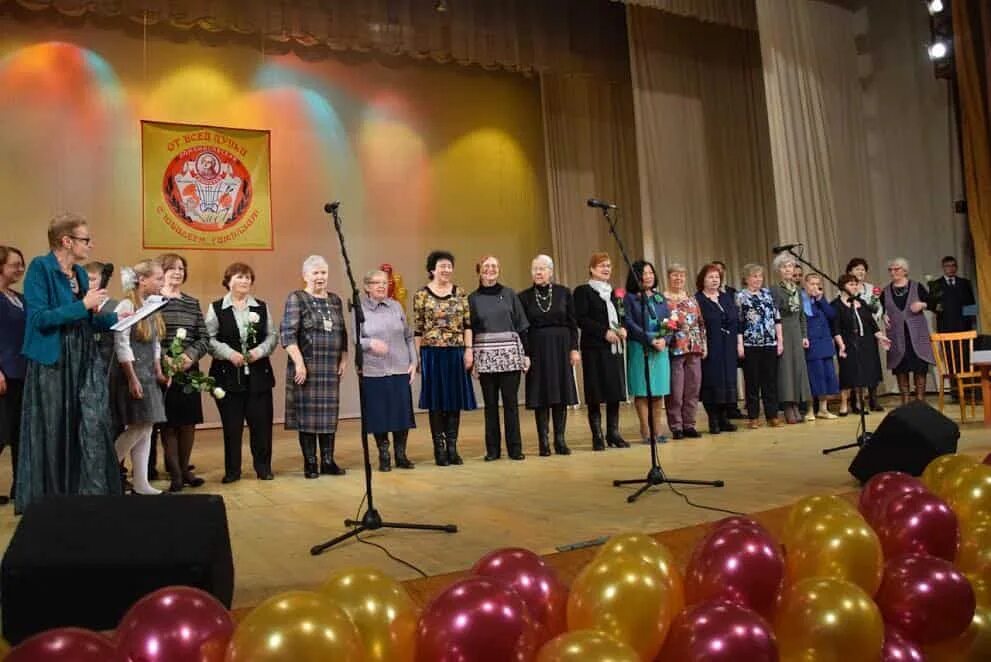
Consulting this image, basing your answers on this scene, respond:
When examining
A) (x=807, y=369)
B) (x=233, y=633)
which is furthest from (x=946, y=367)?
(x=233, y=633)

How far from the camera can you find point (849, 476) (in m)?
3.58

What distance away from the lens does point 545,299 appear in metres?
5.12

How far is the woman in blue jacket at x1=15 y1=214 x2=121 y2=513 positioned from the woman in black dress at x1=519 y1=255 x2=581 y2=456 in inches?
99.9

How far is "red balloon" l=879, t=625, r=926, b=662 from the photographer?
1296 mm

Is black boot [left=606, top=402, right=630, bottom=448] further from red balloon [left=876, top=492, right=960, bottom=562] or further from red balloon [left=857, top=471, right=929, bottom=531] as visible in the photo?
red balloon [left=876, top=492, right=960, bottom=562]

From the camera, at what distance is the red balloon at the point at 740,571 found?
131 centimetres

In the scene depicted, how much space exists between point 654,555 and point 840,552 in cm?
37

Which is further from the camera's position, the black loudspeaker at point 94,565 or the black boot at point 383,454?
the black boot at point 383,454

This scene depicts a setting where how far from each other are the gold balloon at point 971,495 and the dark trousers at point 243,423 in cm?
345

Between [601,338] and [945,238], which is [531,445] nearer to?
[601,338]

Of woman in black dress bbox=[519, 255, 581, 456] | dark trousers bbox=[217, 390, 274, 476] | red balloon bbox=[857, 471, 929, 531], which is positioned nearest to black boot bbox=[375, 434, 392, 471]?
dark trousers bbox=[217, 390, 274, 476]

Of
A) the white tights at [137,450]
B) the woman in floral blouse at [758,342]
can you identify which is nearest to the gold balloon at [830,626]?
the white tights at [137,450]

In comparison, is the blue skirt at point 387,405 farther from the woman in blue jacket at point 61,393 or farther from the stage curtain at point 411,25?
the stage curtain at point 411,25

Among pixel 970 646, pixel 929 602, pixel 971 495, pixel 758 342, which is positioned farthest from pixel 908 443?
pixel 758 342
